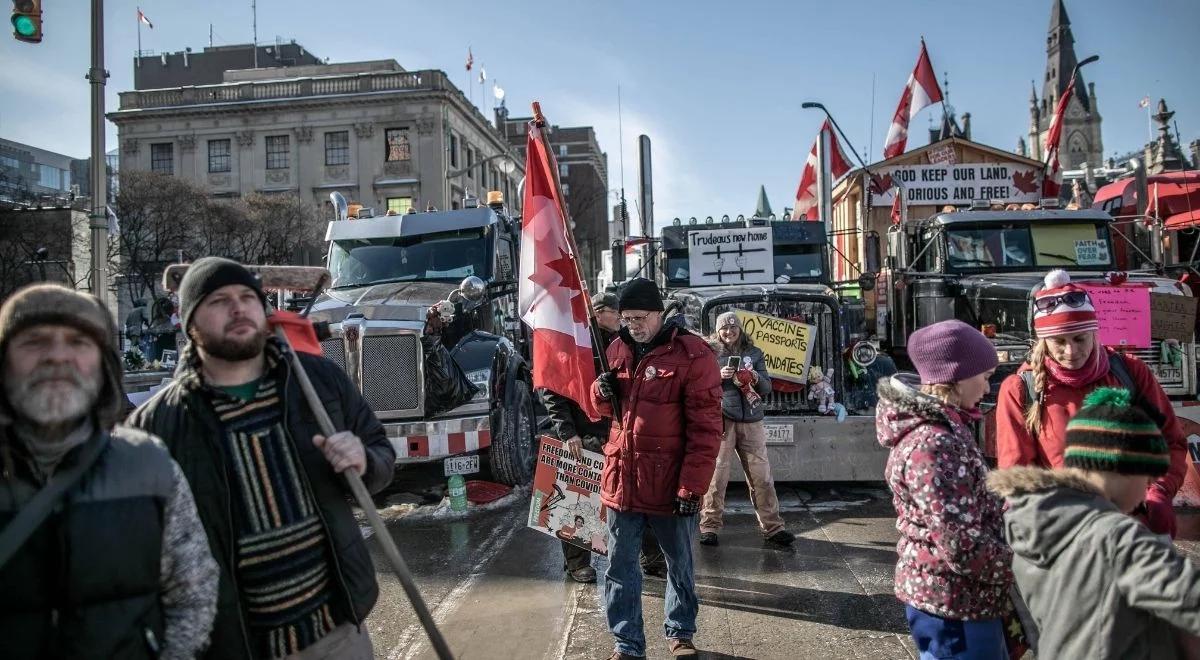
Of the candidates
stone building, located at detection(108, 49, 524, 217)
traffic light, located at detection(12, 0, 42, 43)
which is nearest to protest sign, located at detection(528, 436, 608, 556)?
traffic light, located at detection(12, 0, 42, 43)

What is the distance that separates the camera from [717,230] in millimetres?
10727

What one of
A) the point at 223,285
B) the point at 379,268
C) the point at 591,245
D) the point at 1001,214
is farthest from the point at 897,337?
the point at 591,245

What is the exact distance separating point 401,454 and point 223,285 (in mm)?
5628

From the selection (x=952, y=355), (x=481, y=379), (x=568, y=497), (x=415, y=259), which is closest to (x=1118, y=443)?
(x=952, y=355)

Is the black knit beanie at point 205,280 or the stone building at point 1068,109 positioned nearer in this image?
the black knit beanie at point 205,280

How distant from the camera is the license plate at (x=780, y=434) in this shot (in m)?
7.93

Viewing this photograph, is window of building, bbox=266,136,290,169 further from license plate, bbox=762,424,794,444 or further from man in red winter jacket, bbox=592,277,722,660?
man in red winter jacket, bbox=592,277,722,660

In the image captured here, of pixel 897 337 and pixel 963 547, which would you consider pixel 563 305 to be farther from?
pixel 897 337

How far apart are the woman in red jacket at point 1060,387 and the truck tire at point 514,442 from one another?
5.65 m

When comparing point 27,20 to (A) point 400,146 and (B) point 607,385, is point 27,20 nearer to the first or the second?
(B) point 607,385

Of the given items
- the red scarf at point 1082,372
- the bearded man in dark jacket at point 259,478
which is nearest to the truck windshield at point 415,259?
the red scarf at point 1082,372

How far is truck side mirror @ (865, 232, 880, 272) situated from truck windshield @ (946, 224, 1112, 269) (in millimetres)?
814

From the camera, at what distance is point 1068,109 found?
9156cm

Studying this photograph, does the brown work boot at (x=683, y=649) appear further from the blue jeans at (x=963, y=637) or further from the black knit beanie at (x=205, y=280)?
the black knit beanie at (x=205, y=280)
